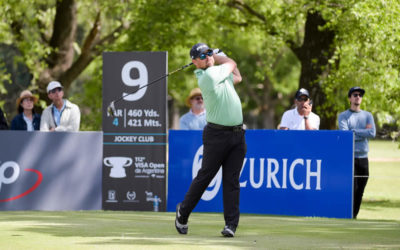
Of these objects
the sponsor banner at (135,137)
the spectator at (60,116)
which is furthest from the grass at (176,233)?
the spectator at (60,116)

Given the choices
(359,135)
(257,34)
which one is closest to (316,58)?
(257,34)

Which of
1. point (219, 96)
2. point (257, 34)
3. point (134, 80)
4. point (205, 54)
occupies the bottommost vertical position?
point (219, 96)

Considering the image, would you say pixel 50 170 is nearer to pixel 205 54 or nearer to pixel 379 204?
pixel 205 54

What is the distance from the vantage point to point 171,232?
27.1ft

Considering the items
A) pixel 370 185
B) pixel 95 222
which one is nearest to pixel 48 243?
pixel 95 222

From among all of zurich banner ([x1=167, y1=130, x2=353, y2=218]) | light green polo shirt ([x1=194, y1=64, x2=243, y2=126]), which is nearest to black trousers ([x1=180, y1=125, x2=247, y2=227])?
light green polo shirt ([x1=194, y1=64, x2=243, y2=126])

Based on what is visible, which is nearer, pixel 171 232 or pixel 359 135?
pixel 171 232

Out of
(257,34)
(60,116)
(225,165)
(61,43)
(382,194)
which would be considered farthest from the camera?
(61,43)

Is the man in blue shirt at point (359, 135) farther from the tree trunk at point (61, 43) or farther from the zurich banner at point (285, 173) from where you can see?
the tree trunk at point (61, 43)

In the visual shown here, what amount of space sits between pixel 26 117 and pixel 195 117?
8.59 feet

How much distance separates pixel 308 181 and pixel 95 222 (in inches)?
124

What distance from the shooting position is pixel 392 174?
24344mm

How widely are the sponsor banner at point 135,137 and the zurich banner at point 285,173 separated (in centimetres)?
24

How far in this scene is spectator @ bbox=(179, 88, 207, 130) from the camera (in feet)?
38.8
